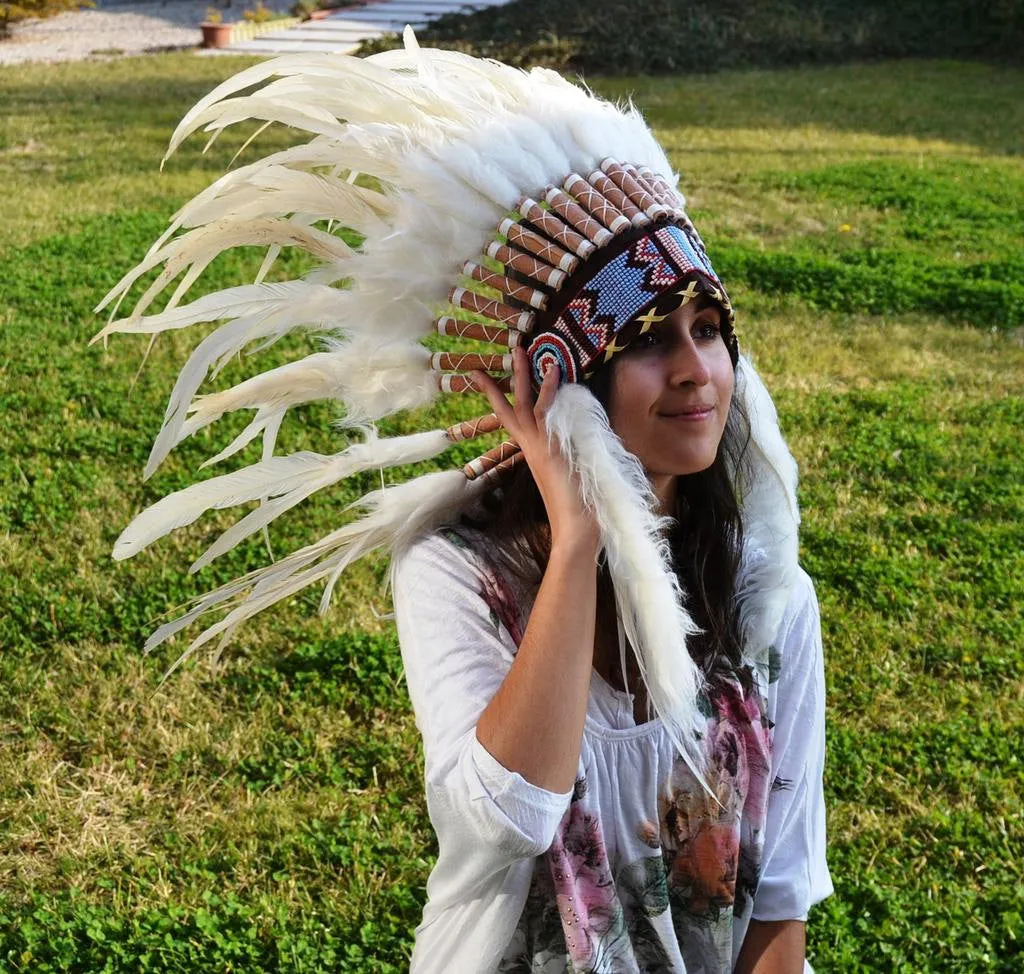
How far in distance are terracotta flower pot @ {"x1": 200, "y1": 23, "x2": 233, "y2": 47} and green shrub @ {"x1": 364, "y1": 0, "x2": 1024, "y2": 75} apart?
8.90 feet

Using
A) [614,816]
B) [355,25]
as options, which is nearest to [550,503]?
[614,816]

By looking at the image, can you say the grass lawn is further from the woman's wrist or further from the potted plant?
the potted plant

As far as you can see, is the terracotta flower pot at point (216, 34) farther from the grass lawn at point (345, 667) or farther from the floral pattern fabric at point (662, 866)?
the floral pattern fabric at point (662, 866)

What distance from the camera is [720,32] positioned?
60.1 ft

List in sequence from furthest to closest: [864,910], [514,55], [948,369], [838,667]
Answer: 1. [514,55]
2. [948,369]
3. [838,667]
4. [864,910]

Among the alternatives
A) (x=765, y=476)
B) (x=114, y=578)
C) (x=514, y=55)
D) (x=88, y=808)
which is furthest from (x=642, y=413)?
(x=514, y=55)

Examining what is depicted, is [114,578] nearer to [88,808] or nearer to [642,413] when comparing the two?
[88,808]

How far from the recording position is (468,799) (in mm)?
1879

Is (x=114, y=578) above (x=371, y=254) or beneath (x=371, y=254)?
beneath

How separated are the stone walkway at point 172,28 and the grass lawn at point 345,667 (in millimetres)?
10357

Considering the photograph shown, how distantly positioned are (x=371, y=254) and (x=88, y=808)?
2.29m

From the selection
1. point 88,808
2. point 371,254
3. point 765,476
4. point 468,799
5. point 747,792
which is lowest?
point 88,808

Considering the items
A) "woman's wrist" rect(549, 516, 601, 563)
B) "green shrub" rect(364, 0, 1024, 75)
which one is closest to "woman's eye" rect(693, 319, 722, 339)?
"woman's wrist" rect(549, 516, 601, 563)

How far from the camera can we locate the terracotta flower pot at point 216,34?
18016 millimetres
